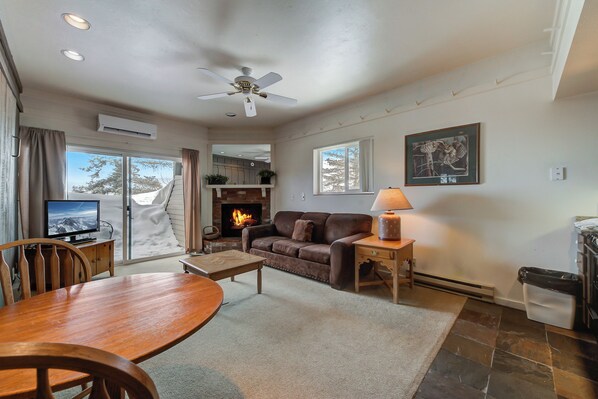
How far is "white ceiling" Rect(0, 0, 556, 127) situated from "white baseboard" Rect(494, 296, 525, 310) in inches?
104

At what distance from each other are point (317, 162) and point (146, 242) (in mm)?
3532

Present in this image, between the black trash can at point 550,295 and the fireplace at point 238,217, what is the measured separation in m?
4.43

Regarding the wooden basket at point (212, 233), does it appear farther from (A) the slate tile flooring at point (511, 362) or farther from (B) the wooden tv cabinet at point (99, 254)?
(A) the slate tile flooring at point (511, 362)

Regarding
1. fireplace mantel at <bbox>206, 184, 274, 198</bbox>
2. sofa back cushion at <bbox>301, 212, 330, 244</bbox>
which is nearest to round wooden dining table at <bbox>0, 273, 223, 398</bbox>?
sofa back cushion at <bbox>301, 212, 330, 244</bbox>

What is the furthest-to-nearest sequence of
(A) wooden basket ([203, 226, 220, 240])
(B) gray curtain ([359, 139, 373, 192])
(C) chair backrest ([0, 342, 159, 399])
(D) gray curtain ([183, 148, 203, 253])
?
1. (A) wooden basket ([203, 226, 220, 240])
2. (D) gray curtain ([183, 148, 203, 253])
3. (B) gray curtain ([359, 139, 373, 192])
4. (C) chair backrest ([0, 342, 159, 399])

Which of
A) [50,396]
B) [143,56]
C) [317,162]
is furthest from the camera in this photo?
[317,162]

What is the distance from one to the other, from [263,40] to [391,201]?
224cm

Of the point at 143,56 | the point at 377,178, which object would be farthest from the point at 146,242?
the point at 377,178

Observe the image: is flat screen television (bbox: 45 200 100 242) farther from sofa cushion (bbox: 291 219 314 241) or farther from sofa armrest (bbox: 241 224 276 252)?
sofa cushion (bbox: 291 219 314 241)

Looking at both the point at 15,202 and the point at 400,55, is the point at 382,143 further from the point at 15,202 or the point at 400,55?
the point at 15,202

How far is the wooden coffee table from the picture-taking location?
8.29 ft

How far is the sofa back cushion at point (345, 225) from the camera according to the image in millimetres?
3623

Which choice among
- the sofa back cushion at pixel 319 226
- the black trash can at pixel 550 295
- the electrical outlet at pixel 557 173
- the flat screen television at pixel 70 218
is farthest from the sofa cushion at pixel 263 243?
the electrical outlet at pixel 557 173

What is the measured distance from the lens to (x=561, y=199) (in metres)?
2.33
